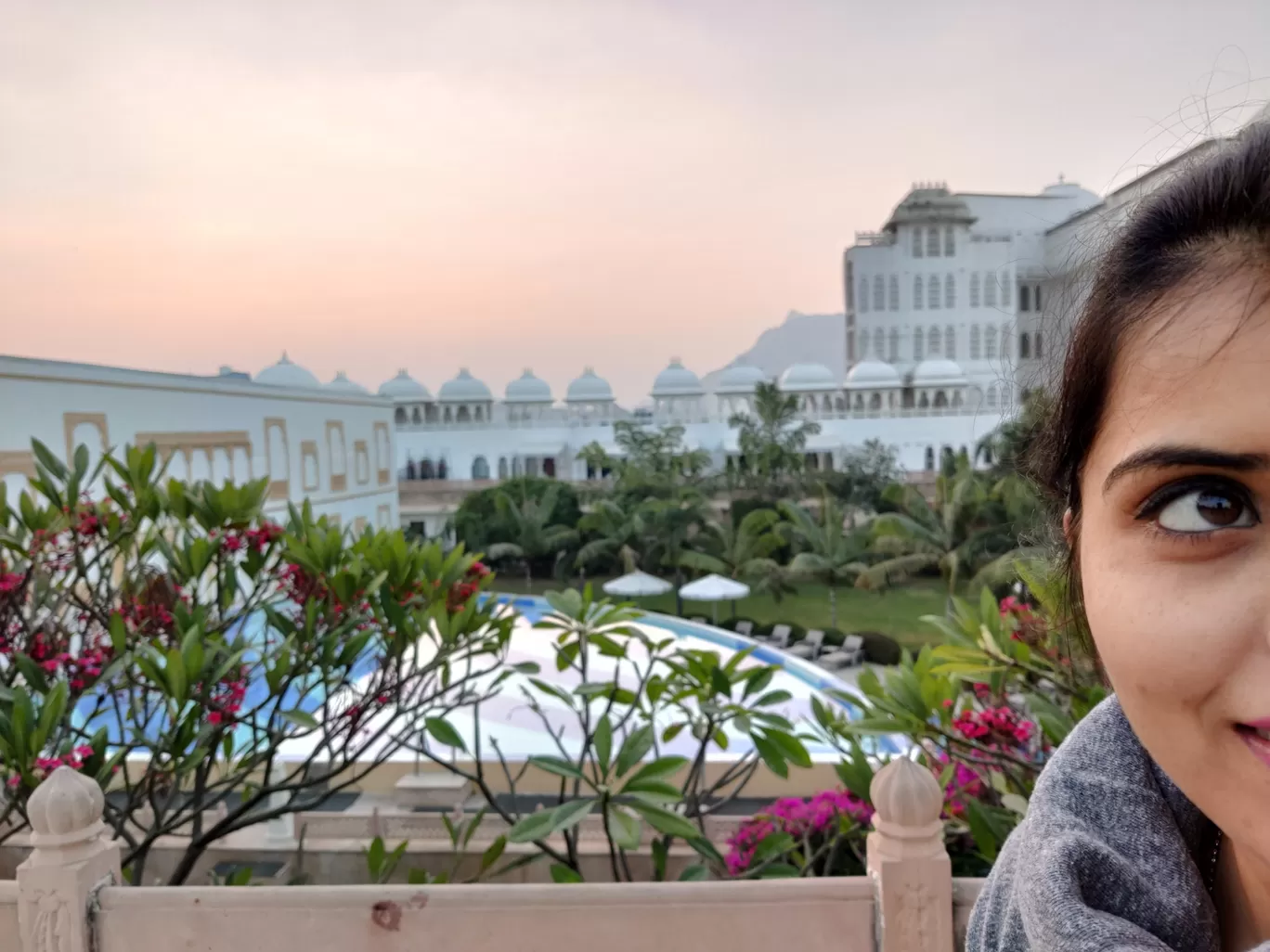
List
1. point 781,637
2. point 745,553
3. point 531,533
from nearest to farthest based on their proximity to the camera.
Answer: point 781,637 < point 745,553 < point 531,533

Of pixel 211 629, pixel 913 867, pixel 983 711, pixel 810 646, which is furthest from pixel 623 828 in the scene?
pixel 810 646

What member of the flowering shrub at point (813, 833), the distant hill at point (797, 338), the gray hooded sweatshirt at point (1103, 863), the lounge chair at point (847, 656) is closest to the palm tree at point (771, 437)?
the lounge chair at point (847, 656)

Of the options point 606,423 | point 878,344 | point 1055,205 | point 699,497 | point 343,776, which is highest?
point 1055,205

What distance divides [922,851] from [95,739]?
1346mm

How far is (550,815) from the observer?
1242 mm

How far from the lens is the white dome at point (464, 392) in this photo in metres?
17.9

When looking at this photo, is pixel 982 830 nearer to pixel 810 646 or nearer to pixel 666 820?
pixel 666 820

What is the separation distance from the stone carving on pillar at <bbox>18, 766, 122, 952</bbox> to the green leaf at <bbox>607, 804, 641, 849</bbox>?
0.71m

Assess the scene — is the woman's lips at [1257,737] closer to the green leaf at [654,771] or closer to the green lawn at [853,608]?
the green leaf at [654,771]

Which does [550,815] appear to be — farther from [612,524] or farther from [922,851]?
[612,524]

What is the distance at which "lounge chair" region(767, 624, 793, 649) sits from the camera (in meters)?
9.05

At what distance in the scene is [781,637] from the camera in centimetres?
912

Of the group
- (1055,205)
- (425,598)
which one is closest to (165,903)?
(425,598)

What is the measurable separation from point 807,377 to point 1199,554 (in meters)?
18.4
